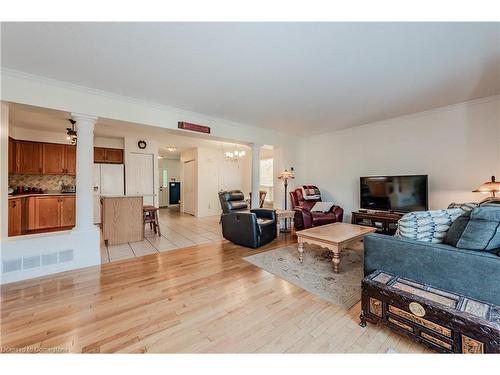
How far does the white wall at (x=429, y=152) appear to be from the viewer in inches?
133

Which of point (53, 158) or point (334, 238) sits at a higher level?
point (53, 158)

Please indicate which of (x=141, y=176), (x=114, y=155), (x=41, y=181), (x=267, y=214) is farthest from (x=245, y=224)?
(x=41, y=181)

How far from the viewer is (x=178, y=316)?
1.82m

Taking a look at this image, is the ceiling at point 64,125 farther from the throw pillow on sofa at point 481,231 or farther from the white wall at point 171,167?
the white wall at point 171,167

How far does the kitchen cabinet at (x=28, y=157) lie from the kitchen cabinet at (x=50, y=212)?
690 mm

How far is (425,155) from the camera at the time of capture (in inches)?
156

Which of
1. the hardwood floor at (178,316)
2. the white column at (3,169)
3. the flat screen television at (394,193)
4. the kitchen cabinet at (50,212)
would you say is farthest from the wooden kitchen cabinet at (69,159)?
the flat screen television at (394,193)

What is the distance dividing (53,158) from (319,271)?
6.50 metres

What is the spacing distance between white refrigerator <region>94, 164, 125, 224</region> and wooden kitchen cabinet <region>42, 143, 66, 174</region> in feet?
2.46

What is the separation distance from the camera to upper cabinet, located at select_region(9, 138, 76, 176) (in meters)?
4.67

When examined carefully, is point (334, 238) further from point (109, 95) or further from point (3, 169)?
point (3, 169)
